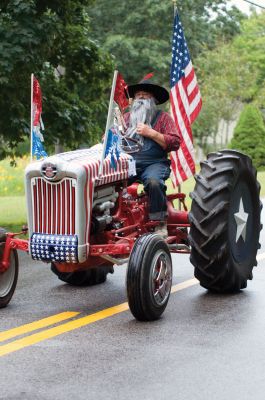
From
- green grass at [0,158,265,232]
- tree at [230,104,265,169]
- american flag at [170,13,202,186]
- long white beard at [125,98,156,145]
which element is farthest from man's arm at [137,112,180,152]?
tree at [230,104,265,169]

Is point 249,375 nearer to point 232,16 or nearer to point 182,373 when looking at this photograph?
point 182,373

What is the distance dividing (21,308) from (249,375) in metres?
2.89

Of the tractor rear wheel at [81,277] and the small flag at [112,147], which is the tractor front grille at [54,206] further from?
the tractor rear wheel at [81,277]

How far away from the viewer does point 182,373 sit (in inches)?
255

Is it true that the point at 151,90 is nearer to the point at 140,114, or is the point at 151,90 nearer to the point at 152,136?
the point at 140,114

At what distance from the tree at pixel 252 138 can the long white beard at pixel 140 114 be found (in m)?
30.4

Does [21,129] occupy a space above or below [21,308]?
above

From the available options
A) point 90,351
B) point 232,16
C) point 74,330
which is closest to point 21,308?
point 74,330

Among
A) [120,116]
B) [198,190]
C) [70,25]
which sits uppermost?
[70,25]

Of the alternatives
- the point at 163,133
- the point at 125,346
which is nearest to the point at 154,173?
the point at 163,133

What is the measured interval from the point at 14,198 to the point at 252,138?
16.5 metres

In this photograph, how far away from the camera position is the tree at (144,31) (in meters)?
44.6

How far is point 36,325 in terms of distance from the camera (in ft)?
26.2

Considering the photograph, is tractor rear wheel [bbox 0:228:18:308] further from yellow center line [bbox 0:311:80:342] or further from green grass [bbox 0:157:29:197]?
green grass [bbox 0:157:29:197]
